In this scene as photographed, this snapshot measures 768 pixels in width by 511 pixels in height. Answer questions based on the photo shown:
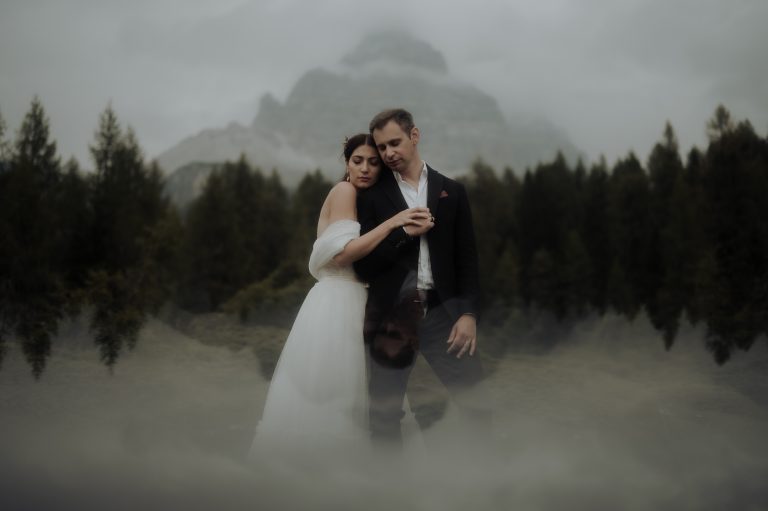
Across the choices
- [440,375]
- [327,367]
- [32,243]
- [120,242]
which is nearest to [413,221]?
[440,375]

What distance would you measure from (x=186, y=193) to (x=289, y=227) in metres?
63.7

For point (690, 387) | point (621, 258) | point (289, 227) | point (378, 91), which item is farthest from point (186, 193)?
point (690, 387)

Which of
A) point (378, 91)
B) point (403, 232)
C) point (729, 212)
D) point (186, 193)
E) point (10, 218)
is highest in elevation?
point (378, 91)

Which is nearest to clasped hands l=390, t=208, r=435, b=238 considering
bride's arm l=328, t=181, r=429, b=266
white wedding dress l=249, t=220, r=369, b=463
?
bride's arm l=328, t=181, r=429, b=266

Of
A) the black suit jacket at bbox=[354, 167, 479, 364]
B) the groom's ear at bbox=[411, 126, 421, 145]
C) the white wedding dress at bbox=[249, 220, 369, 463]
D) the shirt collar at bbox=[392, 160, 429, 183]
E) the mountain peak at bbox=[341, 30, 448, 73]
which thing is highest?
the mountain peak at bbox=[341, 30, 448, 73]

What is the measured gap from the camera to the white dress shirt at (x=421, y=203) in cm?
286

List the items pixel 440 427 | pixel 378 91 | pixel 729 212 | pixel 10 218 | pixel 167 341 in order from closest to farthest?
pixel 440 427 < pixel 167 341 < pixel 10 218 < pixel 729 212 < pixel 378 91

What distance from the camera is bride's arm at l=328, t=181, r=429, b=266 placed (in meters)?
2.71

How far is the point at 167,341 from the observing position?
928 centimetres

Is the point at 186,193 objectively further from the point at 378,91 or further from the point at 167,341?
the point at 167,341

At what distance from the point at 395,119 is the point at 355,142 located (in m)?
0.28

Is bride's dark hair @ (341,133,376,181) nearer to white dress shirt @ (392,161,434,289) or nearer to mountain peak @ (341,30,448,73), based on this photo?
white dress shirt @ (392,161,434,289)

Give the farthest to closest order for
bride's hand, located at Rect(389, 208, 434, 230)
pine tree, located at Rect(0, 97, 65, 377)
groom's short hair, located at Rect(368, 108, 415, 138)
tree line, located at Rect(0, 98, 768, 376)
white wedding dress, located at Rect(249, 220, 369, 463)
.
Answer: tree line, located at Rect(0, 98, 768, 376) → pine tree, located at Rect(0, 97, 65, 377) → white wedding dress, located at Rect(249, 220, 369, 463) → groom's short hair, located at Rect(368, 108, 415, 138) → bride's hand, located at Rect(389, 208, 434, 230)

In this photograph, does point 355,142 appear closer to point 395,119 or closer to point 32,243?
point 395,119
